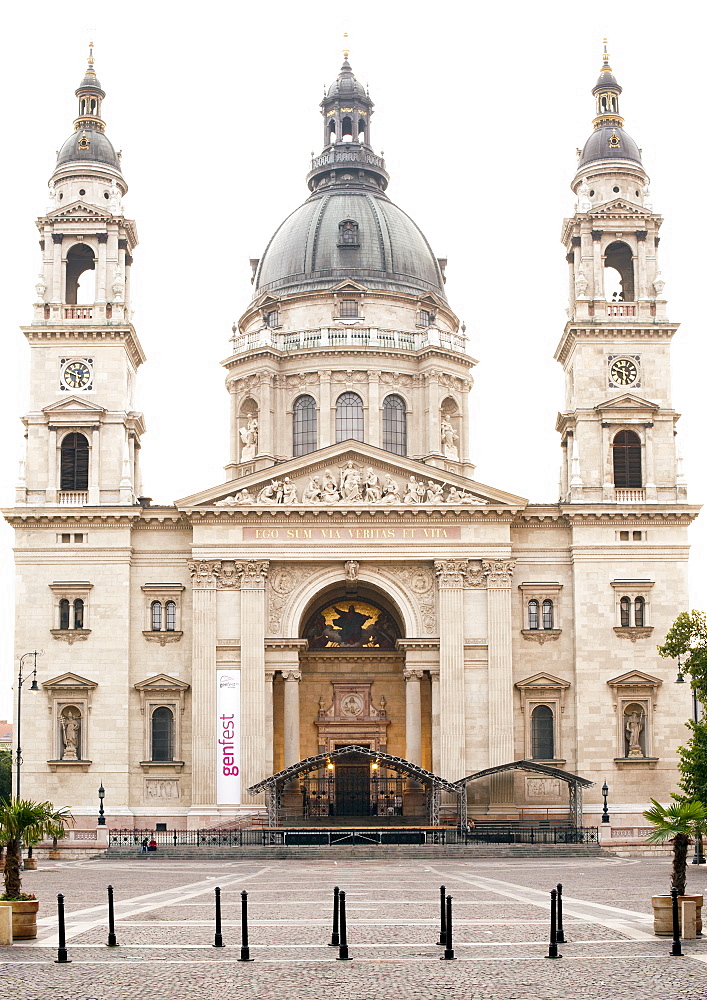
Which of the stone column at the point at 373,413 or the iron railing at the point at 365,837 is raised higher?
the stone column at the point at 373,413

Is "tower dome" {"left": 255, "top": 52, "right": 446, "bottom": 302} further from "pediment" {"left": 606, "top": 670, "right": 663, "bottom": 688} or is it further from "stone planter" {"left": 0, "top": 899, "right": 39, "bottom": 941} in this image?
"stone planter" {"left": 0, "top": 899, "right": 39, "bottom": 941}

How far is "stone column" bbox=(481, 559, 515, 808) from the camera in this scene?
66.8 metres

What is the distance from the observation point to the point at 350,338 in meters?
80.4

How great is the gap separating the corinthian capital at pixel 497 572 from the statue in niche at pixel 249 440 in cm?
1769

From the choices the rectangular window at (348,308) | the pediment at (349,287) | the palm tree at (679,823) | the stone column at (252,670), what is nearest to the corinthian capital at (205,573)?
the stone column at (252,670)

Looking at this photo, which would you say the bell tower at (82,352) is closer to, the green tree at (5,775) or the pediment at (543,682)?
the pediment at (543,682)

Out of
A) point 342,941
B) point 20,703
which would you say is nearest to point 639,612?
point 20,703

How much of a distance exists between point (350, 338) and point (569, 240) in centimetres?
1352

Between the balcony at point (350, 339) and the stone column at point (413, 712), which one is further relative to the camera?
the balcony at point (350, 339)

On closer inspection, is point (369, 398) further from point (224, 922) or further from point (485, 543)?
point (224, 922)

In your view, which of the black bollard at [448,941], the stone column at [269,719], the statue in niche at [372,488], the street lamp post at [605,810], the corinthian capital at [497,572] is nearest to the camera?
the black bollard at [448,941]

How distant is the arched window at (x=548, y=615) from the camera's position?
69.9m

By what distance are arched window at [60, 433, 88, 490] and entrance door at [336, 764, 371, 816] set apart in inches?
756

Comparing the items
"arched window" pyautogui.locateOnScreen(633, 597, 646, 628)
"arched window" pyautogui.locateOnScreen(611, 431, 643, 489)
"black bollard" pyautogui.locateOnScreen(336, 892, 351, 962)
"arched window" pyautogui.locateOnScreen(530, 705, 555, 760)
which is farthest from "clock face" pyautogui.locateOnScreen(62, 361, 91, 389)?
"black bollard" pyautogui.locateOnScreen(336, 892, 351, 962)
